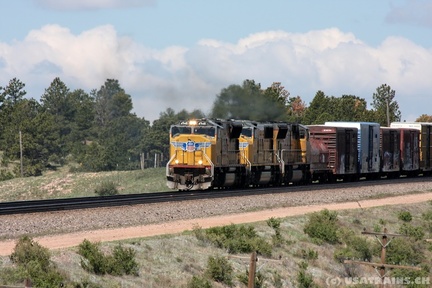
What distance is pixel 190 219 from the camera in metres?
29.6

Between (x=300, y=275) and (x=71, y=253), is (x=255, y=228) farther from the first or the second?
(x=71, y=253)

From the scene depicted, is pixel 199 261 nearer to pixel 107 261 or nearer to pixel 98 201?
pixel 107 261

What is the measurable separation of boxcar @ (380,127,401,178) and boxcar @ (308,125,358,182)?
3939 millimetres

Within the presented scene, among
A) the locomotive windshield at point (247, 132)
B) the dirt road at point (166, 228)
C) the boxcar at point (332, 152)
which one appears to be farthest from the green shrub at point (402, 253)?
the boxcar at point (332, 152)

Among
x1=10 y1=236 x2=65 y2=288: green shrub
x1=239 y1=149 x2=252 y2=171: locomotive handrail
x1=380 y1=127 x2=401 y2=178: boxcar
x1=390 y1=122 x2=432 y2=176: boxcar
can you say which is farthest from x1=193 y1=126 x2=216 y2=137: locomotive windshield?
x1=390 y1=122 x2=432 y2=176: boxcar

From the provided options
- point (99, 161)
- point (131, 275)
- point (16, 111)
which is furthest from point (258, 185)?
point (16, 111)

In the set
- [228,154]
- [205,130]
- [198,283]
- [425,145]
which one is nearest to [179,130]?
[205,130]

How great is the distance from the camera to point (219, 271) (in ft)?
73.7

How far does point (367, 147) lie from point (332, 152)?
203 inches

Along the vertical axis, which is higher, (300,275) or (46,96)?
(46,96)

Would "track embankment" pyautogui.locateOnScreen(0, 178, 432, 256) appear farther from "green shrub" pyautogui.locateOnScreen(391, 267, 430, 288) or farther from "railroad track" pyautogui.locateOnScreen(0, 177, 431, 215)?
"green shrub" pyautogui.locateOnScreen(391, 267, 430, 288)

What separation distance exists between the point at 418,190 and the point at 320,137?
7178mm

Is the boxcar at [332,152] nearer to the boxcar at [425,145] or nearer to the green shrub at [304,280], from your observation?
the boxcar at [425,145]

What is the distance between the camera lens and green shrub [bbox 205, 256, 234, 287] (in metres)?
22.4
